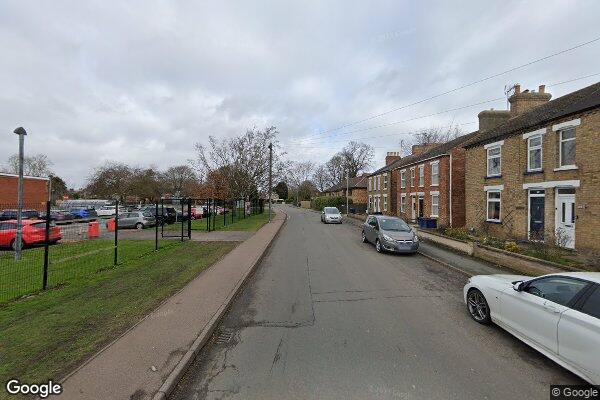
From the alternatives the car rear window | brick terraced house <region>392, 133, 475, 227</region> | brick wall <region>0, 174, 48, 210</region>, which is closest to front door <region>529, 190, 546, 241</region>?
brick terraced house <region>392, 133, 475, 227</region>

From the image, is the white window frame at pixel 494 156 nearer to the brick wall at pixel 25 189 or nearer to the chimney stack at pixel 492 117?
the chimney stack at pixel 492 117

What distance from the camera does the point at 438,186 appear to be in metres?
22.1

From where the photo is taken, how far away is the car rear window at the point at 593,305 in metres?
3.50

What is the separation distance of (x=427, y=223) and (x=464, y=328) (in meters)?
16.4

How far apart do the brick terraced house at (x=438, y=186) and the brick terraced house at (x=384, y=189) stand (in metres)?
3.18

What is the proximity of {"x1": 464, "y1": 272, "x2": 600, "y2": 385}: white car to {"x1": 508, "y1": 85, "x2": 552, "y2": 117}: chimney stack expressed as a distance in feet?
59.5

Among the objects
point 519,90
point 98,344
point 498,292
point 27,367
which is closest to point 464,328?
point 498,292

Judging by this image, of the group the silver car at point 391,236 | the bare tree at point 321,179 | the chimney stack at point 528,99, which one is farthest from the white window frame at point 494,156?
the bare tree at point 321,179

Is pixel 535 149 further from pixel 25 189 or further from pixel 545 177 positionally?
pixel 25 189

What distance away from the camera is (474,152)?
18.0 m

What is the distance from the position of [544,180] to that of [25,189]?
47.0 m

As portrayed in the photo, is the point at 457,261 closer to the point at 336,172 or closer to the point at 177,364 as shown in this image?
the point at 177,364

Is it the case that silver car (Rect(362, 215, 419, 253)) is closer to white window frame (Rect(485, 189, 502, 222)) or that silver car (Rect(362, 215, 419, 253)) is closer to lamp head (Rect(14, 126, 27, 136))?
white window frame (Rect(485, 189, 502, 222))

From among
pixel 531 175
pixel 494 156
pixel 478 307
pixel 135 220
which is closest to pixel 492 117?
pixel 494 156
